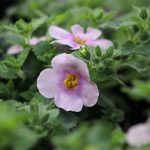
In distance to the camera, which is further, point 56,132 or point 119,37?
point 119,37

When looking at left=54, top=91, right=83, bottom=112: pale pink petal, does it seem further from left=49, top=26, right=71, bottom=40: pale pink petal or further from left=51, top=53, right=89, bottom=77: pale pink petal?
left=49, top=26, right=71, bottom=40: pale pink petal

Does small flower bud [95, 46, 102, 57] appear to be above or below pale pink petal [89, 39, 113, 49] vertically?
above

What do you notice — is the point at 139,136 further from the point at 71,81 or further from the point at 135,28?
the point at 135,28

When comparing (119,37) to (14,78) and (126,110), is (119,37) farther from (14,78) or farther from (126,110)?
(14,78)

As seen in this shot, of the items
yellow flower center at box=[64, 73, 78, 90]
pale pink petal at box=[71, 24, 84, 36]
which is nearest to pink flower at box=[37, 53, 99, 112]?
yellow flower center at box=[64, 73, 78, 90]

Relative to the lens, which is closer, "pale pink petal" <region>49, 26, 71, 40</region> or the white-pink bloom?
the white-pink bloom

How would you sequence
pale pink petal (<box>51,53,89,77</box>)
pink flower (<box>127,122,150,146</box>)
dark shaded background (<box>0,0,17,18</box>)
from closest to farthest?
pink flower (<box>127,122,150,146</box>) → pale pink petal (<box>51,53,89,77</box>) → dark shaded background (<box>0,0,17,18</box>)

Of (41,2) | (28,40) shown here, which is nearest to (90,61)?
(28,40)

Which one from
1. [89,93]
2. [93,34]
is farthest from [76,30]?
[89,93]
